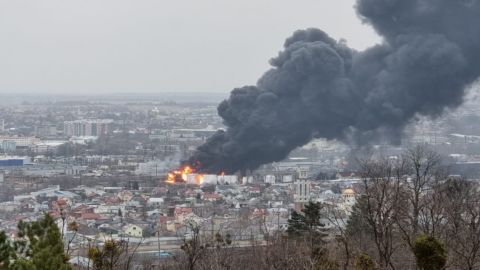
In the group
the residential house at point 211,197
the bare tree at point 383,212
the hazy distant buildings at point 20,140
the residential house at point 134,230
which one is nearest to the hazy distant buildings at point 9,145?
the hazy distant buildings at point 20,140

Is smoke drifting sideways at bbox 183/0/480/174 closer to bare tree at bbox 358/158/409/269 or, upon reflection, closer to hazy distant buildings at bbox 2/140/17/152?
bare tree at bbox 358/158/409/269

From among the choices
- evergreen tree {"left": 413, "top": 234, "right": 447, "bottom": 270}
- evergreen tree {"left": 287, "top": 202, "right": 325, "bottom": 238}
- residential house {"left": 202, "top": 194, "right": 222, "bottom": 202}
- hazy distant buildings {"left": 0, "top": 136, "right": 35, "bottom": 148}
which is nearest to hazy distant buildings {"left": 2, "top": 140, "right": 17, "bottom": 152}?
hazy distant buildings {"left": 0, "top": 136, "right": 35, "bottom": 148}

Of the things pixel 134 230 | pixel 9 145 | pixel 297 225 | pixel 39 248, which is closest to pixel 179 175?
pixel 134 230

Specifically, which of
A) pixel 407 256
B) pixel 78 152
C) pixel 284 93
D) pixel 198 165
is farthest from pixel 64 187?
pixel 407 256

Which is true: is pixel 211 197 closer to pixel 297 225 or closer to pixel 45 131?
pixel 297 225

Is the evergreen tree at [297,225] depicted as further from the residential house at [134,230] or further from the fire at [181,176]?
the fire at [181,176]

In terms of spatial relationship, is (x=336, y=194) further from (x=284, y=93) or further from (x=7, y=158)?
(x=7, y=158)
